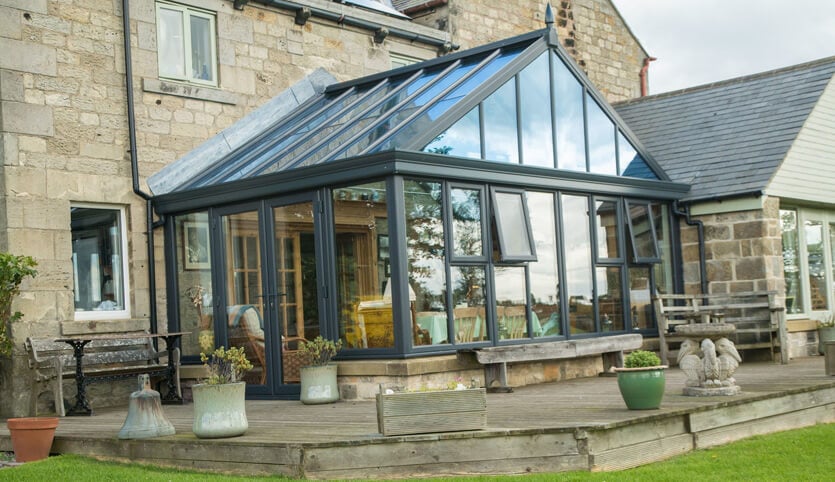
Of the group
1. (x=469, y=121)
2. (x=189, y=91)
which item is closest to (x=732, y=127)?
(x=469, y=121)

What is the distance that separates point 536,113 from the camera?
39.4 feet

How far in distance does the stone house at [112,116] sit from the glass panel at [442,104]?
2.77 meters

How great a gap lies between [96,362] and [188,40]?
418 centimetres

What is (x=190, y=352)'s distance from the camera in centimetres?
1193

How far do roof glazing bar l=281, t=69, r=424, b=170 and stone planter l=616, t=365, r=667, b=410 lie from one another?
4.56 m

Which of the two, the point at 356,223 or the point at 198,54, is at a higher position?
the point at 198,54

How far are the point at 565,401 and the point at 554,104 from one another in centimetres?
439

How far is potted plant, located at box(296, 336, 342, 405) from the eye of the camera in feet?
33.1

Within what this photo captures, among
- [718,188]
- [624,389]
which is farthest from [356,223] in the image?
[718,188]

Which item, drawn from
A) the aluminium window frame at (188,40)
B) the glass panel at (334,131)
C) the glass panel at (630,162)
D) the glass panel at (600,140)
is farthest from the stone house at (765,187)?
the aluminium window frame at (188,40)

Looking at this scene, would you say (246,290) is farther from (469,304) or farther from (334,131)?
(469,304)

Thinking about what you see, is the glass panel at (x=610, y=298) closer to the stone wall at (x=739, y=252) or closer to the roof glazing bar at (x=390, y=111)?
the stone wall at (x=739, y=252)

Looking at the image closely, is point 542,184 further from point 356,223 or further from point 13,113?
point 13,113

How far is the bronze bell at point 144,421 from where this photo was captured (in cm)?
786
